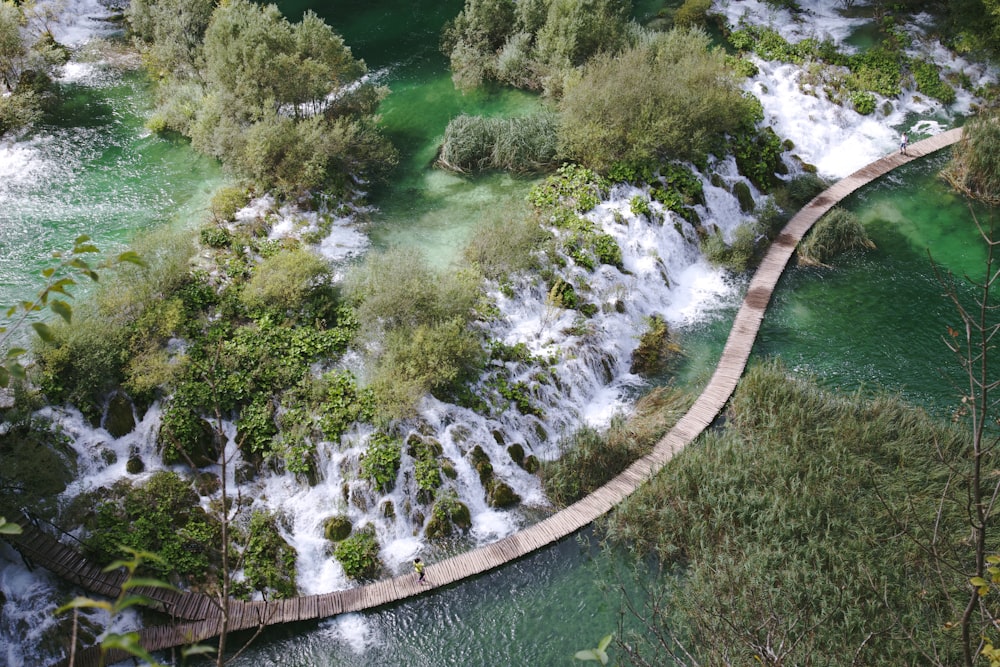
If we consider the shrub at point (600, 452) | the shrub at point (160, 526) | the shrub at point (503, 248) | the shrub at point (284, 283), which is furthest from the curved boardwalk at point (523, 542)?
the shrub at point (284, 283)

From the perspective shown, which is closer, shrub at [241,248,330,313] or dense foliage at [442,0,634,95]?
shrub at [241,248,330,313]

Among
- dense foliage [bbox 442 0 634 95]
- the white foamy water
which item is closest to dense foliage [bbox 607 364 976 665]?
the white foamy water

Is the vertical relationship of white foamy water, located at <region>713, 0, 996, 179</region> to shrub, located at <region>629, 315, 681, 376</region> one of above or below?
above

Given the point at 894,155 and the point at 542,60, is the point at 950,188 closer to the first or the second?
the point at 894,155

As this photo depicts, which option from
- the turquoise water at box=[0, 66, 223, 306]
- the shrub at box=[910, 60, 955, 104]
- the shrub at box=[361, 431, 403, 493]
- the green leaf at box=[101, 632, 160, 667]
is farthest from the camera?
the shrub at box=[910, 60, 955, 104]

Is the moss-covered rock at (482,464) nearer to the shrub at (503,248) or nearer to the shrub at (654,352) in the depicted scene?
the shrub at (654,352)

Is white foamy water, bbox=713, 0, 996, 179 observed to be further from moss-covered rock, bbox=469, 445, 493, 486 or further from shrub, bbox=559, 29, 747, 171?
moss-covered rock, bbox=469, 445, 493, 486

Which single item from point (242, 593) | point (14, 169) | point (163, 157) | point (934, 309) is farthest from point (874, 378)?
point (14, 169)
